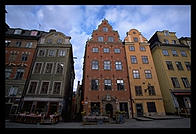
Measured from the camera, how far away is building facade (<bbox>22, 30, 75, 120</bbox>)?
52.5ft

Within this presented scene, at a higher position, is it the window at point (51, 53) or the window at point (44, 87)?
the window at point (51, 53)

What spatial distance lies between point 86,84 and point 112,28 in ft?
48.7

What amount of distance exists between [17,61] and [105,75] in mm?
16763

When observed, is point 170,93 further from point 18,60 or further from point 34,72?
point 18,60

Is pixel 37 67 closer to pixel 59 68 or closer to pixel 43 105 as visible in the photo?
pixel 59 68

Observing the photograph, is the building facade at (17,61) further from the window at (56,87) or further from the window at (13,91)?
the window at (56,87)

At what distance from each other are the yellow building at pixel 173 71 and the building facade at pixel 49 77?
1942 cm

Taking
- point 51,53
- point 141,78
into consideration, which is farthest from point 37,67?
point 141,78

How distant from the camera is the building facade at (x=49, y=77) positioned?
16.0m

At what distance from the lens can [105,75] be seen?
19.0m

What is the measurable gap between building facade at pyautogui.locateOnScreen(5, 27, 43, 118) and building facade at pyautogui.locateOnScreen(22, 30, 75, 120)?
3.38ft

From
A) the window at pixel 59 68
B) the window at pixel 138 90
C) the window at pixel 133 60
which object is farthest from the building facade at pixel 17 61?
the window at pixel 133 60
